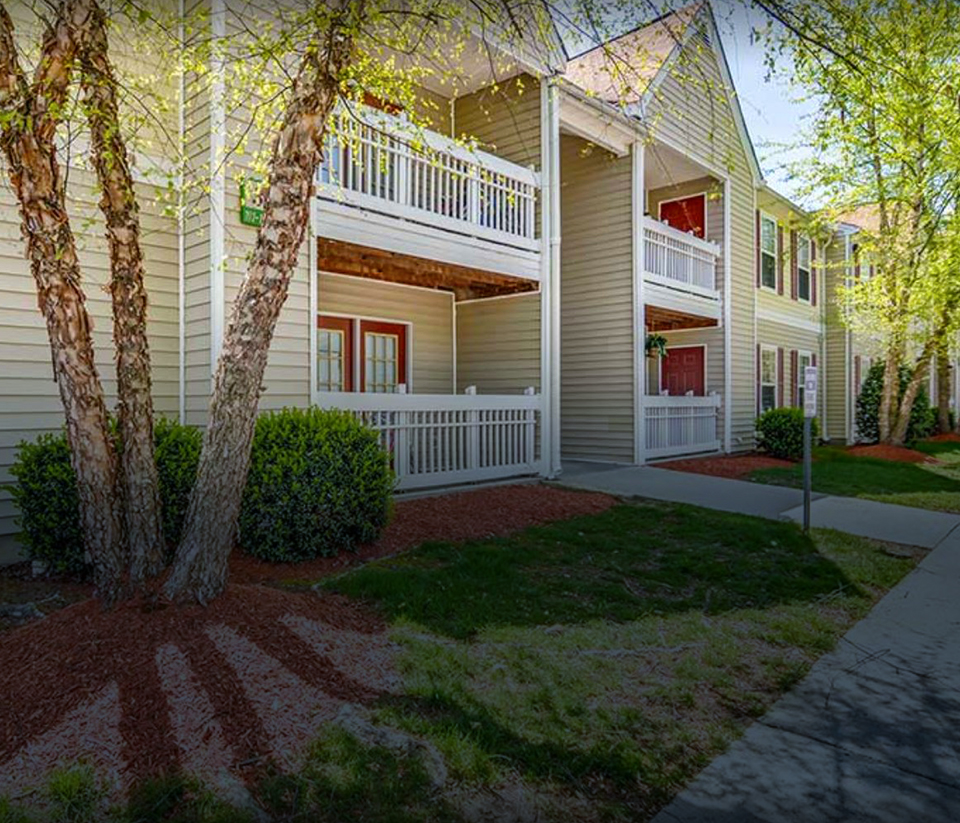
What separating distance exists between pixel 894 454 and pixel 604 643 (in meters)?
14.2

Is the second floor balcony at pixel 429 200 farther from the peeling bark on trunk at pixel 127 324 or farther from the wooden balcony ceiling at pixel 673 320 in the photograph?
the wooden balcony ceiling at pixel 673 320

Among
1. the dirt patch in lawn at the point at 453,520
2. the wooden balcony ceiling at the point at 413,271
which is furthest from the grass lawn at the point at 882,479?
the wooden balcony ceiling at the point at 413,271

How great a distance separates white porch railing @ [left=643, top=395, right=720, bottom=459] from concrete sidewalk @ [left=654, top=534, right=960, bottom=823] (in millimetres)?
8526

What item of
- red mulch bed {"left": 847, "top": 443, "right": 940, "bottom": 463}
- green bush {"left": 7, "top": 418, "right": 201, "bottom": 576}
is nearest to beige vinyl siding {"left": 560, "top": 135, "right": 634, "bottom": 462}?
red mulch bed {"left": 847, "top": 443, "right": 940, "bottom": 463}

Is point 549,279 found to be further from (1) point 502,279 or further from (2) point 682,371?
(2) point 682,371

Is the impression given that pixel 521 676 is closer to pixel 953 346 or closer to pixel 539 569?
pixel 539 569

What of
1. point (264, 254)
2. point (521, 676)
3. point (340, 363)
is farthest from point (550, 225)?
point (521, 676)

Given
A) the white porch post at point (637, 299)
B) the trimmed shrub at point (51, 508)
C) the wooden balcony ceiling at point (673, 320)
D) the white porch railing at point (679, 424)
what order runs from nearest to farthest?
the trimmed shrub at point (51, 508), the white porch post at point (637, 299), the white porch railing at point (679, 424), the wooden balcony ceiling at point (673, 320)

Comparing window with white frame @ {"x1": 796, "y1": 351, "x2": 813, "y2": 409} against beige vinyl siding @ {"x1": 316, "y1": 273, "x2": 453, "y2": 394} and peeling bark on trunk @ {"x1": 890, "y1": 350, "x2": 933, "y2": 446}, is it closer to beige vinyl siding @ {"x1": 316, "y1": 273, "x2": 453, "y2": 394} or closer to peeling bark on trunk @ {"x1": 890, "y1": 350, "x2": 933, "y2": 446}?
peeling bark on trunk @ {"x1": 890, "y1": 350, "x2": 933, "y2": 446}

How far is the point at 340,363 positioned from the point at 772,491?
6.69m

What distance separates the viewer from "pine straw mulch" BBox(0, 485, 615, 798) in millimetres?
2699

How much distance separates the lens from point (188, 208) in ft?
22.7

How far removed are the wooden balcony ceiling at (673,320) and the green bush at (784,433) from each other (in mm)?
2371

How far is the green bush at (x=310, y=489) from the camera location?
18.5 feet
